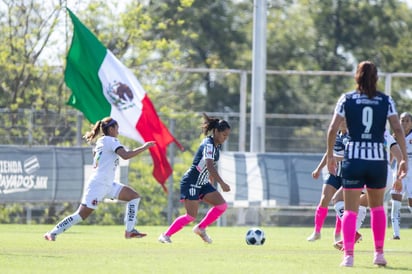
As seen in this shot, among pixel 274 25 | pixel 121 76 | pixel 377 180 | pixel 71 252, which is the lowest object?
pixel 71 252

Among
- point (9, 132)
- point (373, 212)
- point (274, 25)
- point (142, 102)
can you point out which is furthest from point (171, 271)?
point (274, 25)

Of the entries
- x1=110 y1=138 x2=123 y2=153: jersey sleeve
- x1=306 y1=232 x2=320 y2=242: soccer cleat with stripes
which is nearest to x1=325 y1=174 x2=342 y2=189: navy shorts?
x1=306 y1=232 x2=320 y2=242: soccer cleat with stripes

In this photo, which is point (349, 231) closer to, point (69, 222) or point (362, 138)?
point (362, 138)

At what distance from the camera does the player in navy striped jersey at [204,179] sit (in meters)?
18.0

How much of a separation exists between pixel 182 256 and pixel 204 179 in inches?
131

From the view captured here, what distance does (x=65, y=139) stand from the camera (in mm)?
29141

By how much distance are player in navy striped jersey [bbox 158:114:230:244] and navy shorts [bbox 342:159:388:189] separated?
14.5 ft

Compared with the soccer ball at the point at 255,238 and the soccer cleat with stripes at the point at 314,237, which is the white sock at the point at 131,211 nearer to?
Answer: the soccer ball at the point at 255,238

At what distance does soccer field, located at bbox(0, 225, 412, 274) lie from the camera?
13.2 m

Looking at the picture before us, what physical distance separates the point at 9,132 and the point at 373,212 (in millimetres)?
15723

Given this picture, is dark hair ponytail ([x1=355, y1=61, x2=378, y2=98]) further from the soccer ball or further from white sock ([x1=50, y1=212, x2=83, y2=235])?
white sock ([x1=50, y1=212, x2=83, y2=235])

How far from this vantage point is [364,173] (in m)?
13.6

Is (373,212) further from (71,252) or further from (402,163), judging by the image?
(71,252)

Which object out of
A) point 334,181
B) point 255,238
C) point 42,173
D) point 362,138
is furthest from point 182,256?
point 42,173
